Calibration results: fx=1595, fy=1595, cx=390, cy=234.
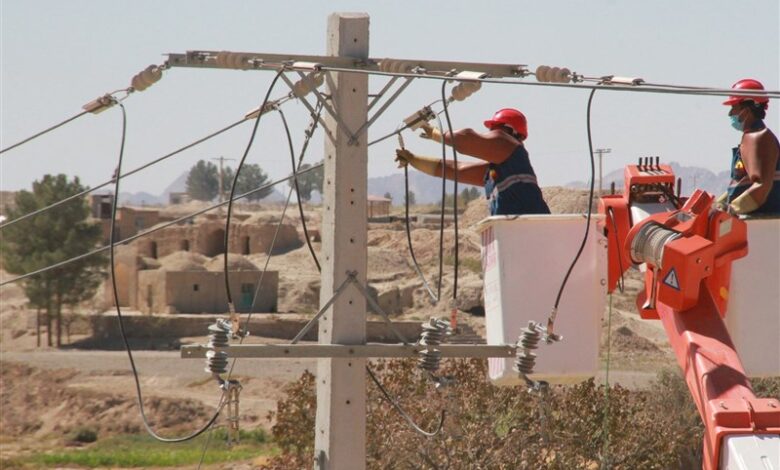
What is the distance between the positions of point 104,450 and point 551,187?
16.7 meters

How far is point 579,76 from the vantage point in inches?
369

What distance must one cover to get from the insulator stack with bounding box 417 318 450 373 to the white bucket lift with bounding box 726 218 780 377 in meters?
1.77

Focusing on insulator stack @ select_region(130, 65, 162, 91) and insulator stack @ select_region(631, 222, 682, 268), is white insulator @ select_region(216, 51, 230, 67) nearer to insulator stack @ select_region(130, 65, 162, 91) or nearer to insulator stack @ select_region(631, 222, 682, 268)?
insulator stack @ select_region(130, 65, 162, 91)

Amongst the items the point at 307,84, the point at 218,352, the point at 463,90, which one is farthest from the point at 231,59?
the point at 218,352

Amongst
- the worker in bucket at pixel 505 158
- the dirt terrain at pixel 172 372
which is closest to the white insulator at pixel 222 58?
the worker in bucket at pixel 505 158

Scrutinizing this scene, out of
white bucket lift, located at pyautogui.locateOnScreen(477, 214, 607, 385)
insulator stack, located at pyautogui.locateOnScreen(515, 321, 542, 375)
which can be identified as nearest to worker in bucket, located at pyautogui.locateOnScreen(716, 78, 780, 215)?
white bucket lift, located at pyautogui.locateOnScreen(477, 214, 607, 385)

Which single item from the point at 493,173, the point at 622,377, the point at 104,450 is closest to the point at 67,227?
the point at 104,450

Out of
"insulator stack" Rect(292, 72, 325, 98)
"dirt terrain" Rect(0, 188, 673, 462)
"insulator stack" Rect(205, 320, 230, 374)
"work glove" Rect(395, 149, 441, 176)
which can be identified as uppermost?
"insulator stack" Rect(292, 72, 325, 98)

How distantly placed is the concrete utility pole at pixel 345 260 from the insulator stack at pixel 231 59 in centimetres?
57

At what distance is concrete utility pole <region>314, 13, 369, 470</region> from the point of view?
9.58 metres

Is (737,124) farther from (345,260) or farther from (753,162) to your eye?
(345,260)

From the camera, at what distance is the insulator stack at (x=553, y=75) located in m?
9.45

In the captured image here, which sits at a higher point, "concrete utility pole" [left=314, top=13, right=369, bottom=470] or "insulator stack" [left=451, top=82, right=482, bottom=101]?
"insulator stack" [left=451, top=82, right=482, bottom=101]

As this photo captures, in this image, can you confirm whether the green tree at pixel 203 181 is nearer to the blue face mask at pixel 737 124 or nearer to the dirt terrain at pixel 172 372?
the dirt terrain at pixel 172 372
